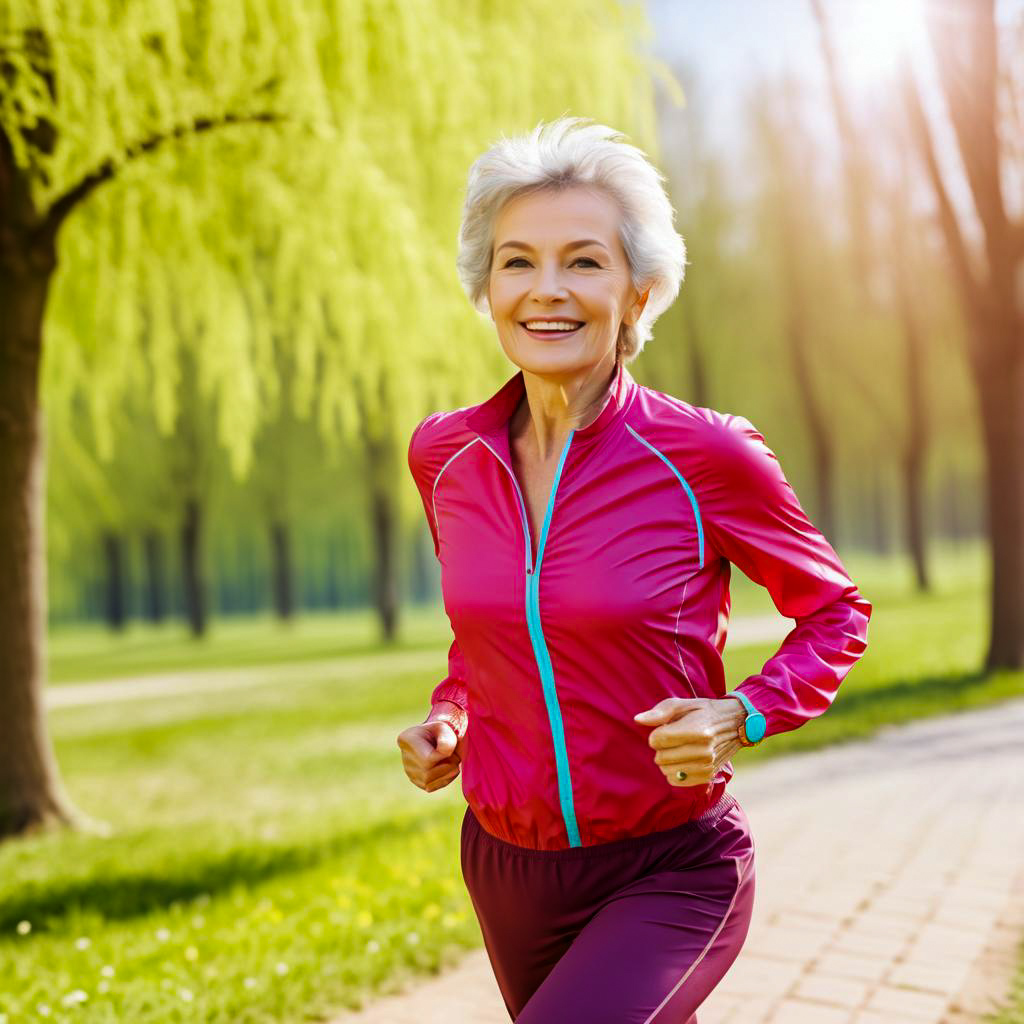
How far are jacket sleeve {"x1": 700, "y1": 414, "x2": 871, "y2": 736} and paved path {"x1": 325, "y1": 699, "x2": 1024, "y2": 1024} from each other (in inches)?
90.7

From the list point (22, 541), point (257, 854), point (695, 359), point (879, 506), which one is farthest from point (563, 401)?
point (879, 506)

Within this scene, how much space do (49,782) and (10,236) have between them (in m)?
3.10

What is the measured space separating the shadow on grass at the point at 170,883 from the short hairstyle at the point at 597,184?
407 cm

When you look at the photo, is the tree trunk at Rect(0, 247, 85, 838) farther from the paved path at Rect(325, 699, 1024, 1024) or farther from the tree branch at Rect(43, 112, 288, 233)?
the paved path at Rect(325, 699, 1024, 1024)

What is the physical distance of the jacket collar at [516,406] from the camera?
2.11 m

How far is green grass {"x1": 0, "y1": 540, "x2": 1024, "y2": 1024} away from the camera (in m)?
4.32

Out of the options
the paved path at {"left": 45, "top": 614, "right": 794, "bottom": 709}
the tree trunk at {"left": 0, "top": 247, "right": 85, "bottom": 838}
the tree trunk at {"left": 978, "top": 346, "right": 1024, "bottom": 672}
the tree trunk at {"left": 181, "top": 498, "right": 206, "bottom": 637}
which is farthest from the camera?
the tree trunk at {"left": 181, "top": 498, "right": 206, "bottom": 637}

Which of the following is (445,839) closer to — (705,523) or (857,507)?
(705,523)

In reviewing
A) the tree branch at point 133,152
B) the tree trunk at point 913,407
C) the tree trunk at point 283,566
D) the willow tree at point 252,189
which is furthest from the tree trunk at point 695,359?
the tree branch at point 133,152

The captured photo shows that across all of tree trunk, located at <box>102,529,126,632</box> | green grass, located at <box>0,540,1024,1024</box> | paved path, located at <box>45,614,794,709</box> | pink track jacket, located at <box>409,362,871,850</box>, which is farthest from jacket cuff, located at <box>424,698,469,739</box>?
tree trunk, located at <box>102,529,126,632</box>

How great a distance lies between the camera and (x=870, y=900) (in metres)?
5.07

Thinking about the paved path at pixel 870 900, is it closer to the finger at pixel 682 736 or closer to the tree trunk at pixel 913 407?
the finger at pixel 682 736

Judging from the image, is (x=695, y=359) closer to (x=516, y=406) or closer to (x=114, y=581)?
(x=114, y=581)

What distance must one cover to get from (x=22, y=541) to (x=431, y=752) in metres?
5.44
